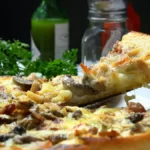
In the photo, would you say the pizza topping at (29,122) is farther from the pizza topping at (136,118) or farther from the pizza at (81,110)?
the pizza topping at (136,118)

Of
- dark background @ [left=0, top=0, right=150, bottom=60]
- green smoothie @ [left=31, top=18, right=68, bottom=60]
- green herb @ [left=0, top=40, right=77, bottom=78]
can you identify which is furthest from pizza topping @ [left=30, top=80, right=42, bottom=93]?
dark background @ [left=0, top=0, right=150, bottom=60]

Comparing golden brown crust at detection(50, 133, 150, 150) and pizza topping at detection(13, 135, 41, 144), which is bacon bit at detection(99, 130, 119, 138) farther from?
pizza topping at detection(13, 135, 41, 144)

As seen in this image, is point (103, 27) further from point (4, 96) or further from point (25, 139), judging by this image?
point (25, 139)

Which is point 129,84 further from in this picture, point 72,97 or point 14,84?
point 14,84

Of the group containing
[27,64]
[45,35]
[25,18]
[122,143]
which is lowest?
[122,143]

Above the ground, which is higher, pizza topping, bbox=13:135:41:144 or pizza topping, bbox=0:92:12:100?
pizza topping, bbox=0:92:12:100

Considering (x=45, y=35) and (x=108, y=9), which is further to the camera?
(x=45, y=35)

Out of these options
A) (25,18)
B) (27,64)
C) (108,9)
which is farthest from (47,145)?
(25,18)
